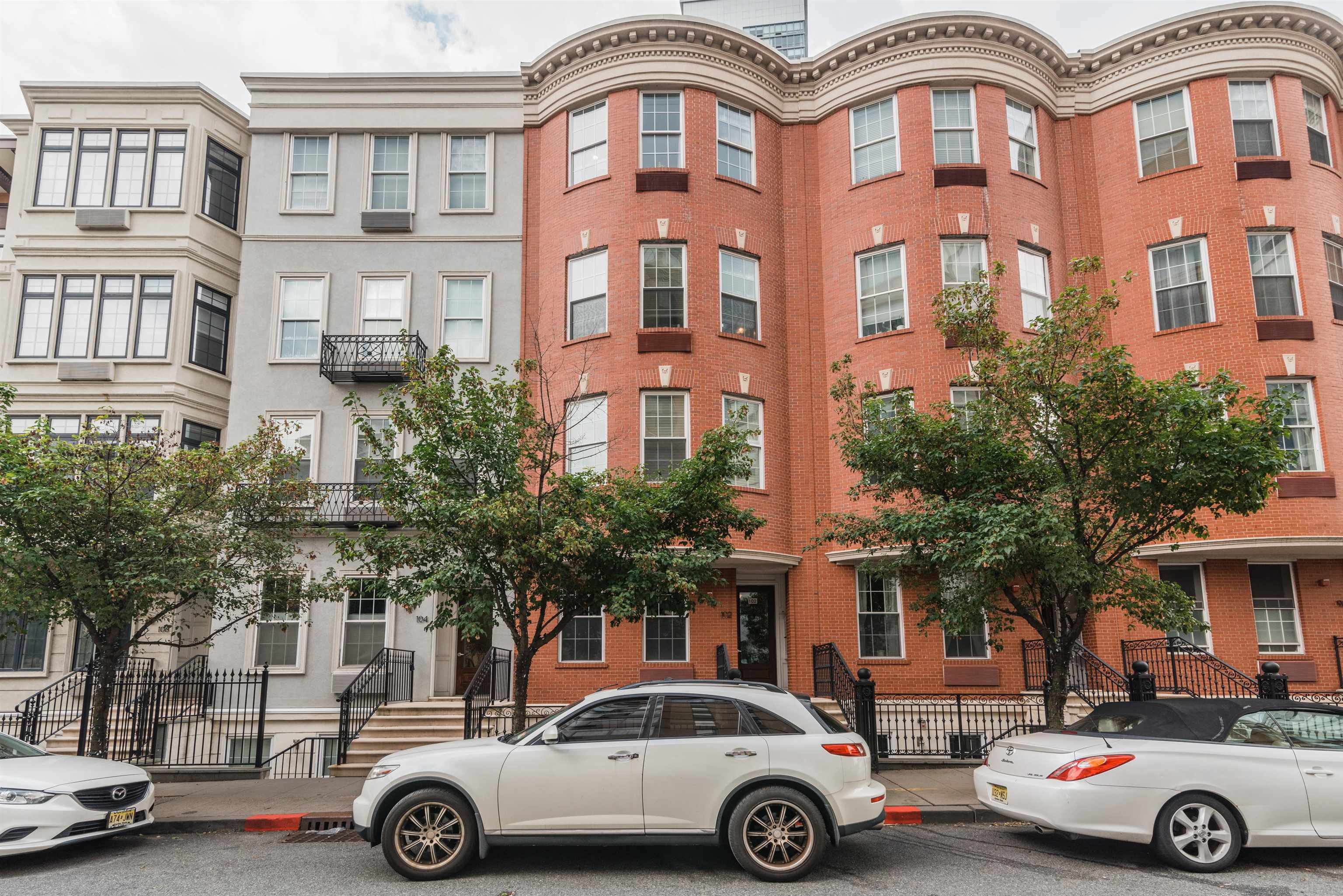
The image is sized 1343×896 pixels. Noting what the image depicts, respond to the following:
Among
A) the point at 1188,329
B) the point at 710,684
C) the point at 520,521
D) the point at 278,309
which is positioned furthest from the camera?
the point at 278,309

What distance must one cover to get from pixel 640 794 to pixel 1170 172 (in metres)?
17.6

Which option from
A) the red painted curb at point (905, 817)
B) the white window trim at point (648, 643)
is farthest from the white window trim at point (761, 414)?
the red painted curb at point (905, 817)

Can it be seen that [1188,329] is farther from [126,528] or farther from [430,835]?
[126,528]

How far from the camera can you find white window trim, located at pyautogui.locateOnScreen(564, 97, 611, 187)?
1944 centimetres

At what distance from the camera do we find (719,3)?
3048cm

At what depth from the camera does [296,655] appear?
59.4 ft

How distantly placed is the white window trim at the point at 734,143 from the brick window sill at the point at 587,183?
2.32m

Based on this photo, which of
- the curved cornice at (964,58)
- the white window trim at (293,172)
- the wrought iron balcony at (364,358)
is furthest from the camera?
the white window trim at (293,172)

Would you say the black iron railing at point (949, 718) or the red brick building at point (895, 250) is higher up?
the red brick building at point (895, 250)

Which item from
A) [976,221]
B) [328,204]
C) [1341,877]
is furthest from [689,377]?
[1341,877]

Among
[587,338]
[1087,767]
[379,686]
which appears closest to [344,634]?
[379,686]

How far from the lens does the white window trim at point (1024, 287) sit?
18656 mm

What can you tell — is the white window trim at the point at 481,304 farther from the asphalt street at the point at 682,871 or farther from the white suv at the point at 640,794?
the white suv at the point at 640,794

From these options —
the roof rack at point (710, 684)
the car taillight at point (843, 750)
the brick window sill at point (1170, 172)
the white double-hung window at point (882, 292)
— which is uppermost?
the brick window sill at point (1170, 172)
